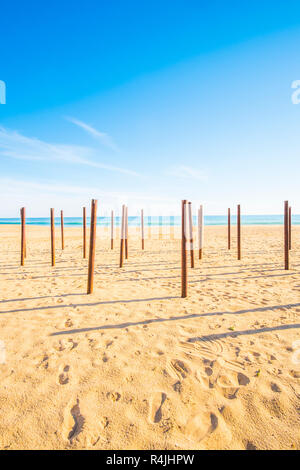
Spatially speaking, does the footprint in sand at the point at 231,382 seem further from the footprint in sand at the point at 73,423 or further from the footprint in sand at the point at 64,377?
the footprint in sand at the point at 64,377

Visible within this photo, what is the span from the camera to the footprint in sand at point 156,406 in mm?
1982

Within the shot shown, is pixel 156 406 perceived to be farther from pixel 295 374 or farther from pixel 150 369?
pixel 295 374

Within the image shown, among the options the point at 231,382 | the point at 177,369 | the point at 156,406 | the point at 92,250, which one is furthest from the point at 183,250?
the point at 156,406

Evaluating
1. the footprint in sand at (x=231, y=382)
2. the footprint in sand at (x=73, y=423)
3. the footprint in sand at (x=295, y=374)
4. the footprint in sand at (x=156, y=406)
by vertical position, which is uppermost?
the footprint in sand at (x=295, y=374)

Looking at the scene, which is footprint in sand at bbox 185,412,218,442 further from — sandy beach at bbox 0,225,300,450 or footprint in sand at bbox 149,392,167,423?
footprint in sand at bbox 149,392,167,423

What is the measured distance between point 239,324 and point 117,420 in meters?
2.43

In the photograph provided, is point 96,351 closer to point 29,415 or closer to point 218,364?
point 29,415

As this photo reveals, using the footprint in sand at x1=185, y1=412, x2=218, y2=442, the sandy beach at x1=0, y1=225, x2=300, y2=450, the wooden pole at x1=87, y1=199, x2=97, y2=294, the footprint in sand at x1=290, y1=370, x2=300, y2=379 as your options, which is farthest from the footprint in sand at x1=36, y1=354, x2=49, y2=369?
the footprint in sand at x1=290, y1=370, x2=300, y2=379

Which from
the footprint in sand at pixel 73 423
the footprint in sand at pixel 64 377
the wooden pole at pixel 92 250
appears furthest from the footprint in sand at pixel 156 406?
the wooden pole at pixel 92 250

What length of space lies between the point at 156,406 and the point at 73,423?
0.72 metres

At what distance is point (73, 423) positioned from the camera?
6.40ft

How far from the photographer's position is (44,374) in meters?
2.55
